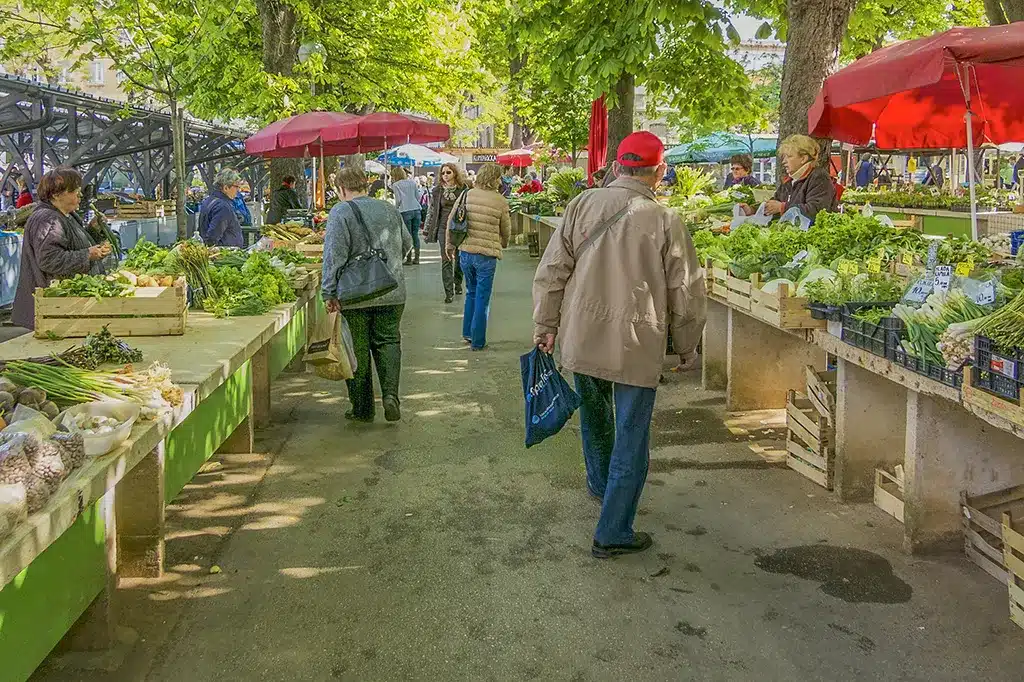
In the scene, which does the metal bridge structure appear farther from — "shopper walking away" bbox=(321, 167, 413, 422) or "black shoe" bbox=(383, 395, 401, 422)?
"black shoe" bbox=(383, 395, 401, 422)

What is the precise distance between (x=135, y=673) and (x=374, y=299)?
3735 millimetres

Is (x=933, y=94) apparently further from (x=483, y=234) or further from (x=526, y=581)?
(x=526, y=581)

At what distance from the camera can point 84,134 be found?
82.2ft

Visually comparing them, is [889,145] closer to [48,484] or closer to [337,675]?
[337,675]

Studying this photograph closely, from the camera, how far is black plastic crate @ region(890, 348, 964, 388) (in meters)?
4.43

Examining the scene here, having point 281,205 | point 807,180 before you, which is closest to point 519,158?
point 281,205

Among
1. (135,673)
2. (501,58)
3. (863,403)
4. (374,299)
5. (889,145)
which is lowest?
(135,673)

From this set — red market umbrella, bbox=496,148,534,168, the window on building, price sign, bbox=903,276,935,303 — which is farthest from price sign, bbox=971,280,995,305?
the window on building

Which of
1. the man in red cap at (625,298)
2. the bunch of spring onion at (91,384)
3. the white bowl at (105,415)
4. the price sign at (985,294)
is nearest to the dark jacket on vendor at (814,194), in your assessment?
the price sign at (985,294)

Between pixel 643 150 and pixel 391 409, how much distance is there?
3.40 metres

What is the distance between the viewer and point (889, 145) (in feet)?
30.9

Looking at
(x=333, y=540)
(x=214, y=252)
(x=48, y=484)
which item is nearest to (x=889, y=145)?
(x=214, y=252)

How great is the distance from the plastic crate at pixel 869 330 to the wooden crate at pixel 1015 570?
1.13 m

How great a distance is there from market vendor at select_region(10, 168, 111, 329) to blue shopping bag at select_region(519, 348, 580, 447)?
11.0 feet
